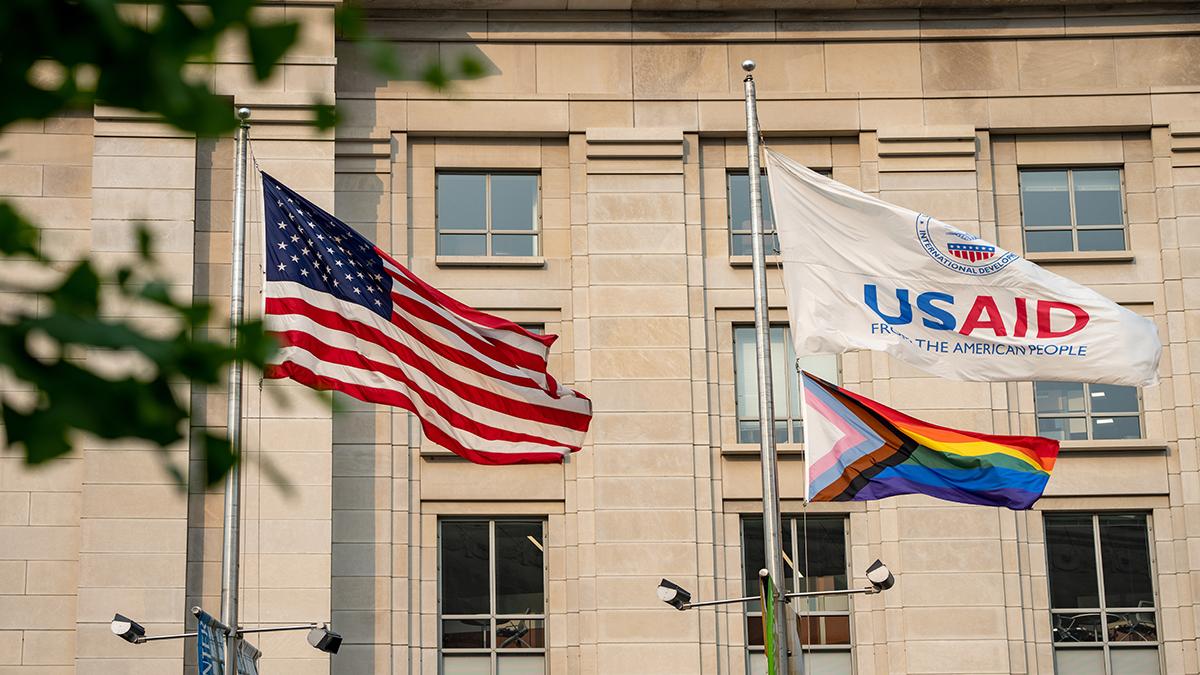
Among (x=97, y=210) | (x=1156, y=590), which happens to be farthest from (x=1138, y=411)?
(x=97, y=210)

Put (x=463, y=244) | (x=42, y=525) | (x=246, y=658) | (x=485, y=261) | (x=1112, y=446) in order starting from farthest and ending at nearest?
(x=463, y=244), (x=485, y=261), (x=1112, y=446), (x=42, y=525), (x=246, y=658)

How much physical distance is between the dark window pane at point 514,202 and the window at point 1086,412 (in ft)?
27.3

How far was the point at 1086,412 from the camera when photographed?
91.5ft

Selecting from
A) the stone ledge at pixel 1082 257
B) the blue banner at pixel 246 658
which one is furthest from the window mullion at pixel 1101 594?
the blue banner at pixel 246 658

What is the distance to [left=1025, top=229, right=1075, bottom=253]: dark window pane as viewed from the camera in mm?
28547

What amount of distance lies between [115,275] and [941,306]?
16.8 m

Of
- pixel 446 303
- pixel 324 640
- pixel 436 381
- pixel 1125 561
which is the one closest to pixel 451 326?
pixel 446 303

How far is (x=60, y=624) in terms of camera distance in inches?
1006

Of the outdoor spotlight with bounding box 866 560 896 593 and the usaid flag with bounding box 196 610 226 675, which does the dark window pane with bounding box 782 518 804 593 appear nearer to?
the outdoor spotlight with bounding box 866 560 896 593

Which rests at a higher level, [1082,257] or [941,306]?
[1082,257]

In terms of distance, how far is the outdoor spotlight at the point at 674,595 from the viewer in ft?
78.0

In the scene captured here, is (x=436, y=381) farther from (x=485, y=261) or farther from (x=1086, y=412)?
(x=1086, y=412)

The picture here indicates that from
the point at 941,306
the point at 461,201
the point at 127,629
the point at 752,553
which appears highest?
the point at 461,201

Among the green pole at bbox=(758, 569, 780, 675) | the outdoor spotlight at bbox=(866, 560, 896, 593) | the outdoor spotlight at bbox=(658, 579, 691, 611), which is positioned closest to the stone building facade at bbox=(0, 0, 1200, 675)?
the outdoor spotlight at bbox=(658, 579, 691, 611)
